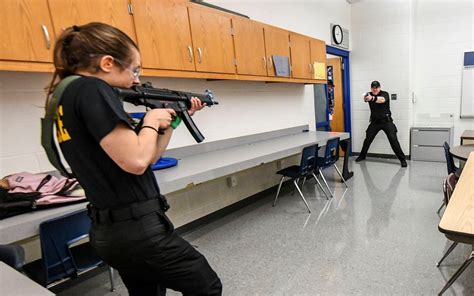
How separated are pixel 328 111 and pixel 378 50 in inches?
60.9

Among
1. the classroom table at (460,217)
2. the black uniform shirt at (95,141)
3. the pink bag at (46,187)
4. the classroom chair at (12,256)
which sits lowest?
the classroom table at (460,217)

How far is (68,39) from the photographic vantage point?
86 centimetres

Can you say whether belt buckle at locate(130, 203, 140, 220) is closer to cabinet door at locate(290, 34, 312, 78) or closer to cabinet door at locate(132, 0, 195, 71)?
cabinet door at locate(132, 0, 195, 71)

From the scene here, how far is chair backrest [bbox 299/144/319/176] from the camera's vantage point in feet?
10.9

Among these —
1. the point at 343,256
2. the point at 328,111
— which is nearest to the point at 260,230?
the point at 343,256

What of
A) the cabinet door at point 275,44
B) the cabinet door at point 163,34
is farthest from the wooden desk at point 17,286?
the cabinet door at point 275,44

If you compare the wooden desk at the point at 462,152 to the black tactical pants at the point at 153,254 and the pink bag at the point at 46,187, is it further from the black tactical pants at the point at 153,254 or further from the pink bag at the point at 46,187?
the pink bag at the point at 46,187

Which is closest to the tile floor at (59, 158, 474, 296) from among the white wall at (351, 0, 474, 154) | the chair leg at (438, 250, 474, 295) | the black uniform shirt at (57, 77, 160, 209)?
the chair leg at (438, 250, 474, 295)

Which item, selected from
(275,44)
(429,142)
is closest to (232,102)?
(275,44)

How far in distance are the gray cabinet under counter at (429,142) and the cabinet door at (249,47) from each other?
3616 millimetres

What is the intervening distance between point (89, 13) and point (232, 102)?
1834 mm

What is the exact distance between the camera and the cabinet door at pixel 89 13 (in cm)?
180

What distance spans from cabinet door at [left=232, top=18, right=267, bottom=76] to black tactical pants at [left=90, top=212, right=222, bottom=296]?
Result: 2334 mm

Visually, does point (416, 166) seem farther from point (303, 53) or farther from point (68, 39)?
point (68, 39)
